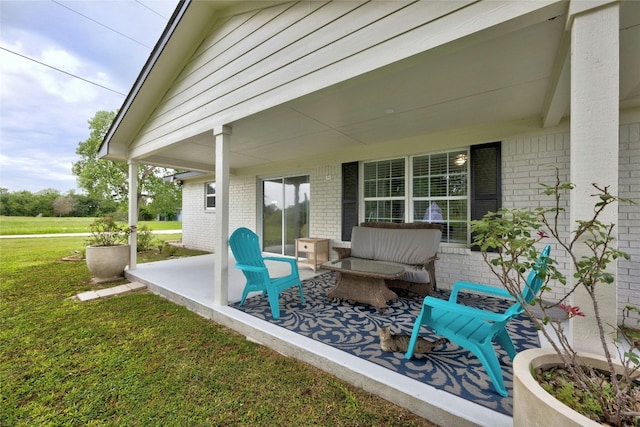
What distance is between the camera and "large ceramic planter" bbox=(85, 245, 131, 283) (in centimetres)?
456

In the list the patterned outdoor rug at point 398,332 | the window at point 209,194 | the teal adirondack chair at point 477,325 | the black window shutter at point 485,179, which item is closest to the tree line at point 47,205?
the window at point 209,194

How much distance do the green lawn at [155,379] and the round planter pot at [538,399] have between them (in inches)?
29.0

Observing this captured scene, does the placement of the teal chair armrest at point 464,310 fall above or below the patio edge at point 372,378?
above

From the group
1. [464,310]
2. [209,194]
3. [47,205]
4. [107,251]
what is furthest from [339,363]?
[47,205]

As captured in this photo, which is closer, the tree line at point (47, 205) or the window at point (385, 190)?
the window at point (385, 190)

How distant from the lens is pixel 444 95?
8.77 ft

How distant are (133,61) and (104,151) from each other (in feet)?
23.0

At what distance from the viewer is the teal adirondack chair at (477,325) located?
1.59 m

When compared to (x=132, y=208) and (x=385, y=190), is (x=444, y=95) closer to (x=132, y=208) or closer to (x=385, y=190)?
(x=385, y=190)

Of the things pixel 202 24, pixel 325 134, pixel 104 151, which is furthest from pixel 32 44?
pixel 325 134

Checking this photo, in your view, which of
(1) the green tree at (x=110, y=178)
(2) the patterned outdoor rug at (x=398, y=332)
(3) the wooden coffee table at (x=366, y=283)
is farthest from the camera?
(1) the green tree at (x=110, y=178)

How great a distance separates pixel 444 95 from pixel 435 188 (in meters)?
1.83

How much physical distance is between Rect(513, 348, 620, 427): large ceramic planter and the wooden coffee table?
164 cm

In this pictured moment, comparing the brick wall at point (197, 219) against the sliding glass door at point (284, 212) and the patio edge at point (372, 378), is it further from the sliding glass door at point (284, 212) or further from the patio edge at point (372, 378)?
the patio edge at point (372, 378)
